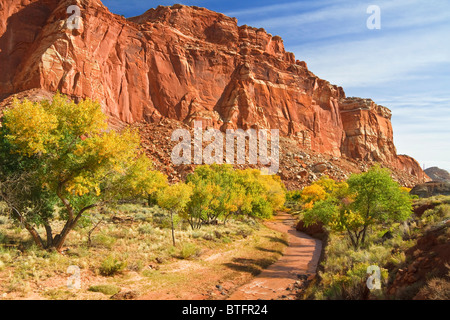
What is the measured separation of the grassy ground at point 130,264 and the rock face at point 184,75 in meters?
49.4

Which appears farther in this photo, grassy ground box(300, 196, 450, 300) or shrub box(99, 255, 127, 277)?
shrub box(99, 255, 127, 277)

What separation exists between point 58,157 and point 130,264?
7641 mm

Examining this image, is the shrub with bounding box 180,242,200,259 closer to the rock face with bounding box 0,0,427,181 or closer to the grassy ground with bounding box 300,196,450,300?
the grassy ground with bounding box 300,196,450,300

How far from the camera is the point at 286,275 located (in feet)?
66.8

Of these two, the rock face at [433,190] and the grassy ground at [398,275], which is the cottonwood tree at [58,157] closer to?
the grassy ground at [398,275]

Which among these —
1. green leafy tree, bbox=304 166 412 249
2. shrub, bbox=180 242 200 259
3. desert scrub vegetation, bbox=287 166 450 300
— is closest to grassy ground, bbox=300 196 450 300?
desert scrub vegetation, bbox=287 166 450 300

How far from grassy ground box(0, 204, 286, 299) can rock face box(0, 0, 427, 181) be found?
162 feet

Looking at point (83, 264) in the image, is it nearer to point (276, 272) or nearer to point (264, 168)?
point (276, 272)

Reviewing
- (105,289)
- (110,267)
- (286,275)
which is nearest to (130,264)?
(110,267)

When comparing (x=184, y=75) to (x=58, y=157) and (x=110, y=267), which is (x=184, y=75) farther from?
(x=110, y=267)

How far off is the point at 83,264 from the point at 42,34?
72.5m

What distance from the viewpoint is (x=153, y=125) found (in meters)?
77.1

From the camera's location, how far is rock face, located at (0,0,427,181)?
65000 mm

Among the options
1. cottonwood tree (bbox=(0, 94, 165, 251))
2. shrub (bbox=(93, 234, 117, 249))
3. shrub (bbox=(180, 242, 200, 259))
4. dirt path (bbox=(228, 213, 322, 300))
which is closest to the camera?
cottonwood tree (bbox=(0, 94, 165, 251))
